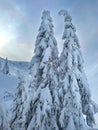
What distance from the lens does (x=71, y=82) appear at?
35688 millimetres

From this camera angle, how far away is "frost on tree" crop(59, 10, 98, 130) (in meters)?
34.5

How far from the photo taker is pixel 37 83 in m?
35.3

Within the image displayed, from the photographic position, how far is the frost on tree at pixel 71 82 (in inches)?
1357

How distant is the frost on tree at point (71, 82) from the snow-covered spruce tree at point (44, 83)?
3.09 ft

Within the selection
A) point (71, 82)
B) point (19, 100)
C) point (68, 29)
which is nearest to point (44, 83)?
point (71, 82)

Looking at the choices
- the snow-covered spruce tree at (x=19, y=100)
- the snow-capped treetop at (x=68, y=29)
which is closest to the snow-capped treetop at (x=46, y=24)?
the snow-capped treetop at (x=68, y=29)

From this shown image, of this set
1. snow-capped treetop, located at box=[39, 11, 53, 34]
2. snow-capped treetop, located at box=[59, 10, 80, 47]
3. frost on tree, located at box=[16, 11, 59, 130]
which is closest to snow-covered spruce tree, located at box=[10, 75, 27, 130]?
frost on tree, located at box=[16, 11, 59, 130]

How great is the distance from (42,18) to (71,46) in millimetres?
4076

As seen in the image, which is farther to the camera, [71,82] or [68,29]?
[68,29]

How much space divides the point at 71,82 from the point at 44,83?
111 inches

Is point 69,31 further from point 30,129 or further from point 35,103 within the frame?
point 30,129

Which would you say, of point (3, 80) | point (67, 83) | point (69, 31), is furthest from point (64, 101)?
point (3, 80)

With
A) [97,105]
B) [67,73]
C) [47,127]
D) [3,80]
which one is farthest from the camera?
[3,80]

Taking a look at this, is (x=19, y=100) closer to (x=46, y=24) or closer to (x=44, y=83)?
(x=44, y=83)
